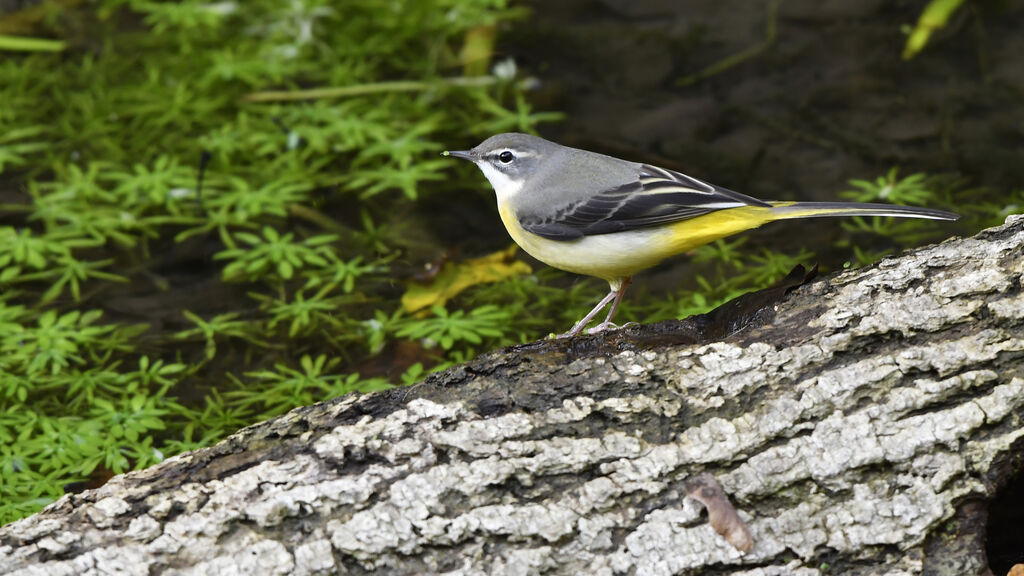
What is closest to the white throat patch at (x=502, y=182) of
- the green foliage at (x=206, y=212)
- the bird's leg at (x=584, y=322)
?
the bird's leg at (x=584, y=322)

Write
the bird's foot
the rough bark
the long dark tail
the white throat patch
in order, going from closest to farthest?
1. the rough bark
2. the long dark tail
3. the bird's foot
4. the white throat patch

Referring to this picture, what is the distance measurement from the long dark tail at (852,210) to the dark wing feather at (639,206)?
0.32 feet

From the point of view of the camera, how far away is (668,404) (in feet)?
11.5

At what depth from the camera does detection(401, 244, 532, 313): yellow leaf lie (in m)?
6.44

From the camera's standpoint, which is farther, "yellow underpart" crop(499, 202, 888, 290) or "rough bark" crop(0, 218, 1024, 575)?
"yellow underpart" crop(499, 202, 888, 290)

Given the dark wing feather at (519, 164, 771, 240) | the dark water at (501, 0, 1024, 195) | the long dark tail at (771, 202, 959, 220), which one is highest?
the long dark tail at (771, 202, 959, 220)

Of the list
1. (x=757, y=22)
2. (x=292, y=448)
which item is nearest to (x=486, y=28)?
(x=757, y=22)

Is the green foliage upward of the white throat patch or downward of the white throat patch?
downward

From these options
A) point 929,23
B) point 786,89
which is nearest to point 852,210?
point 786,89

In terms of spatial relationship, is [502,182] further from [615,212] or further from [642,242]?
[642,242]

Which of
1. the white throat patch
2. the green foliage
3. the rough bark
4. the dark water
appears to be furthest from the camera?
the dark water

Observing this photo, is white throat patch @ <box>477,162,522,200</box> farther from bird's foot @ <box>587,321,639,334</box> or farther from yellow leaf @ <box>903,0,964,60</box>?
yellow leaf @ <box>903,0,964,60</box>

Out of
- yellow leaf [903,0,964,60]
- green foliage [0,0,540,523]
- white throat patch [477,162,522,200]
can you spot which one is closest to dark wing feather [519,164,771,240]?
white throat patch [477,162,522,200]

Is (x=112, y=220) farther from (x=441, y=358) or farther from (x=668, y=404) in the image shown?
(x=668, y=404)
